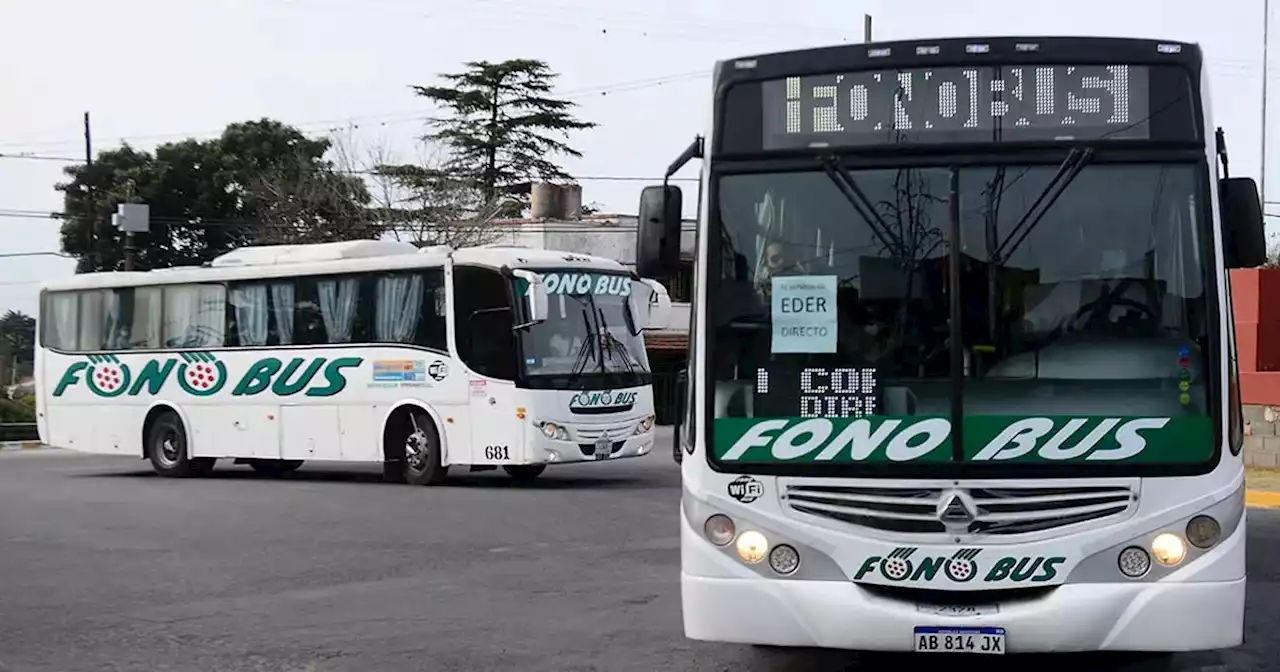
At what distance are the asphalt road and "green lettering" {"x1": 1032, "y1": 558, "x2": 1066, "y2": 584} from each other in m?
1.80

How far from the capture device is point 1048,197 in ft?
23.2

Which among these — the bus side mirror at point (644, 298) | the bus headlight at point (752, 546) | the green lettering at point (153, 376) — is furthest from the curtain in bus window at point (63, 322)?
the bus headlight at point (752, 546)

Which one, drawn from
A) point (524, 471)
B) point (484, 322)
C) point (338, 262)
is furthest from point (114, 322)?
point (484, 322)

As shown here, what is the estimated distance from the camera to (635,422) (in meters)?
20.5

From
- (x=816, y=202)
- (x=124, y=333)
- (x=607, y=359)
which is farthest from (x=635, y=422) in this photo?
(x=816, y=202)

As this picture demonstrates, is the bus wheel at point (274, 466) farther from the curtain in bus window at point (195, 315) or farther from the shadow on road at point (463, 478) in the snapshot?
the curtain in bus window at point (195, 315)

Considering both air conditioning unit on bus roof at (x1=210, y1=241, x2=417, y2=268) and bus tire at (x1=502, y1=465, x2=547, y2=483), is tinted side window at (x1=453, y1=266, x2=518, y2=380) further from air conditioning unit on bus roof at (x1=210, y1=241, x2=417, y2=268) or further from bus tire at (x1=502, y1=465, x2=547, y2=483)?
bus tire at (x1=502, y1=465, x2=547, y2=483)

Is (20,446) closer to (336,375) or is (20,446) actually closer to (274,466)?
(274,466)

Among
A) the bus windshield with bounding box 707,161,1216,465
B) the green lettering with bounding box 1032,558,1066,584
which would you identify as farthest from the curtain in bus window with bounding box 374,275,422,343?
the green lettering with bounding box 1032,558,1066,584

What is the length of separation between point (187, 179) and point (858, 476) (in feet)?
156

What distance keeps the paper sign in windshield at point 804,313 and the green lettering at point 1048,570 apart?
1309 mm

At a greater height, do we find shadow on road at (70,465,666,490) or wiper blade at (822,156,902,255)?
wiper blade at (822,156,902,255)

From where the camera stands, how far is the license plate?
6691 mm

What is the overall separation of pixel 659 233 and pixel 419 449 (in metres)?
13.5
